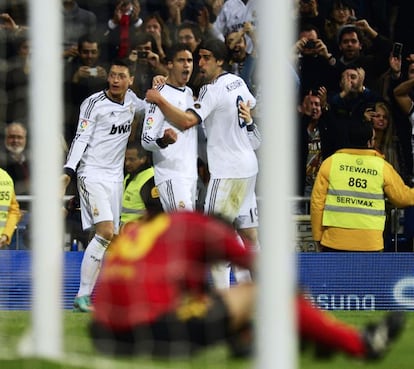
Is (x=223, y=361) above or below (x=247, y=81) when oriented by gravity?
below

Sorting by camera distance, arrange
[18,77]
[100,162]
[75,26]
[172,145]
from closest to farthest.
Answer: [18,77], [75,26], [172,145], [100,162]

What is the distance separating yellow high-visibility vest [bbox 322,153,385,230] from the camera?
11.6 metres

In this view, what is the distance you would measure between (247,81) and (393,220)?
2.04m

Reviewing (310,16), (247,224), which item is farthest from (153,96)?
(310,16)

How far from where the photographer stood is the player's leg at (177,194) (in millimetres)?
11172

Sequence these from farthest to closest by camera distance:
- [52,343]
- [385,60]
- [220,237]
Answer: [385,60] < [52,343] < [220,237]

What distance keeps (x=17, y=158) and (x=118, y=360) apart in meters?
3.28

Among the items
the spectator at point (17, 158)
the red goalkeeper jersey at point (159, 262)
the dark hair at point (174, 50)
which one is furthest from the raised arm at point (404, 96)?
the red goalkeeper jersey at point (159, 262)

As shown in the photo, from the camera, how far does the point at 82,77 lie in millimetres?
10781

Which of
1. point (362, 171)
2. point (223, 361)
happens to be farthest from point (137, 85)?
point (223, 361)

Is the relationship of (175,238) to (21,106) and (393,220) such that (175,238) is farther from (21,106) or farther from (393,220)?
(393,220)

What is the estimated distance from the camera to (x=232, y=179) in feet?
37.4

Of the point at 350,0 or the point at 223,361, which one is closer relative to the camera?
the point at 223,361

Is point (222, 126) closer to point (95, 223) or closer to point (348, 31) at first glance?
point (95, 223)
